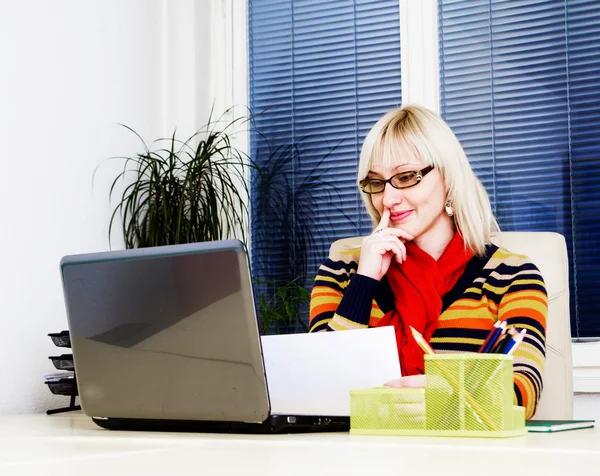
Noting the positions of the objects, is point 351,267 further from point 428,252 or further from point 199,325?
point 199,325

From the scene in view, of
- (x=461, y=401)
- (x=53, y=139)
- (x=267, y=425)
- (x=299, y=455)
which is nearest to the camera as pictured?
(x=299, y=455)

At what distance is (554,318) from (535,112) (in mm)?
1209

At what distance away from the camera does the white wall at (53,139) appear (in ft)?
7.04

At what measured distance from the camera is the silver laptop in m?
1.09

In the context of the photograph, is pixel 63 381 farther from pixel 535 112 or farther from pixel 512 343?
pixel 535 112

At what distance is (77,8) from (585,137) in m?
1.69

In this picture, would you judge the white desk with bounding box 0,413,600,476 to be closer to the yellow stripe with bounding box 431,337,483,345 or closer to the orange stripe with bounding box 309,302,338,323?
the yellow stripe with bounding box 431,337,483,345

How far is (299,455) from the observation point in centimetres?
88

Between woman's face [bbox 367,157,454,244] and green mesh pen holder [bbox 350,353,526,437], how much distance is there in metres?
0.85

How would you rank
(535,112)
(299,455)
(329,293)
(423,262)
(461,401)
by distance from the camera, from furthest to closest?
(535,112), (329,293), (423,262), (461,401), (299,455)

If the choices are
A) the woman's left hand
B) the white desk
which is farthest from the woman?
the white desk

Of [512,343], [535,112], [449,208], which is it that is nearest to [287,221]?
[535,112]

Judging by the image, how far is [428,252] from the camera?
193 centimetres

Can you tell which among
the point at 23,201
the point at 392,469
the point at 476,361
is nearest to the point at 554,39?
the point at 23,201
